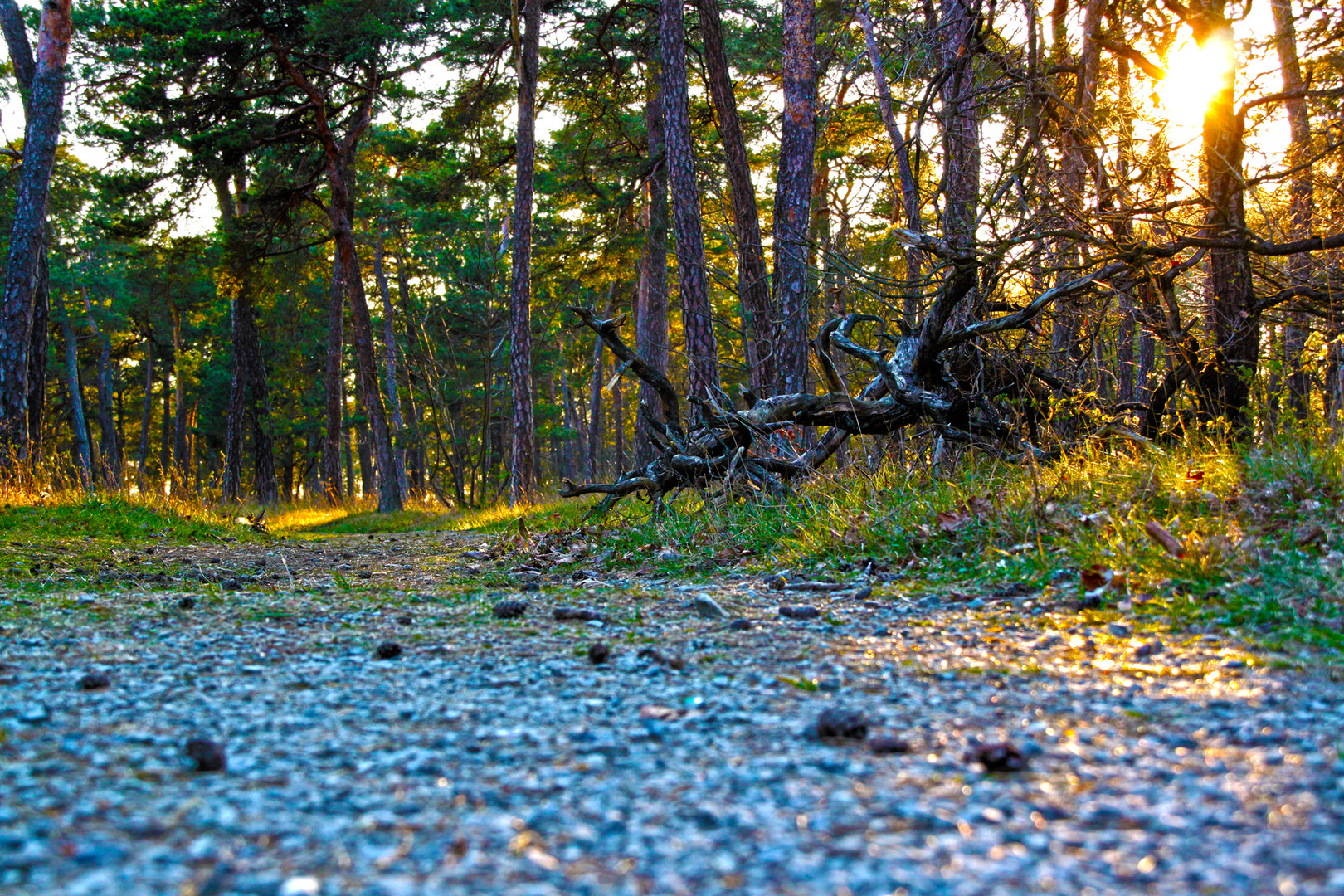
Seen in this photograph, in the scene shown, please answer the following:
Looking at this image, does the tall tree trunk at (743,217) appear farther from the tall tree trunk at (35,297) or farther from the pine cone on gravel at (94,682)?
the tall tree trunk at (35,297)

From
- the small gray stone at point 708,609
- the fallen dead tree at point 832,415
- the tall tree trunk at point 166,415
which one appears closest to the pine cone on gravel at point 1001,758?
the small gray stone at point 708,609

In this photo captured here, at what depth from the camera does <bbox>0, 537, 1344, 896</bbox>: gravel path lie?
4.11 ft

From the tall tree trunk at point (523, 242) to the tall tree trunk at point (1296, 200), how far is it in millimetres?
9984

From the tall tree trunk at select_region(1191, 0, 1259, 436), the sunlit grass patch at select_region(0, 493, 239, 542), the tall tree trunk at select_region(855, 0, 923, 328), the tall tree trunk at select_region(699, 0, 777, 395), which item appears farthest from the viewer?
the tall tree trunk at select_region(699, 0, 777, 395)

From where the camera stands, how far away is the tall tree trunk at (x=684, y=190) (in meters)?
9.68

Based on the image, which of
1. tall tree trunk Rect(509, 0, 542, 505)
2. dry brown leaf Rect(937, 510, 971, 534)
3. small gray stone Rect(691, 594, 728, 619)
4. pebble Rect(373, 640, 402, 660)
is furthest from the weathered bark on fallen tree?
tall tree trunk Rect(509, 0, 542, 505)

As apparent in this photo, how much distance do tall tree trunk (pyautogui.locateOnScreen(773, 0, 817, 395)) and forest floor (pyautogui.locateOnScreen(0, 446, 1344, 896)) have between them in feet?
17.5

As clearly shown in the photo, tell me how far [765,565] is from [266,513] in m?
11.8

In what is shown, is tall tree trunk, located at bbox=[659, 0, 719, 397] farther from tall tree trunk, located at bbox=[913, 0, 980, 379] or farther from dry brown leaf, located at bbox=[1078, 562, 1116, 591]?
dry brown leaf, located at bbox=[1078, 562, 1116, 591]

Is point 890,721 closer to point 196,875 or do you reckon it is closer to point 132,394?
point 196,875

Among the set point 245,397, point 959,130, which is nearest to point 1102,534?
point 959,130

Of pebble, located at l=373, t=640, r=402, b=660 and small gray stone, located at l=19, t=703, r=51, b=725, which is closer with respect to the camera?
small gray stone, located at l=19, t=703, r=51, b=725

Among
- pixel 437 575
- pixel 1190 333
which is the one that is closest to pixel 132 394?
pixel 437 575

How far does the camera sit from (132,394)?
43.3 meters
